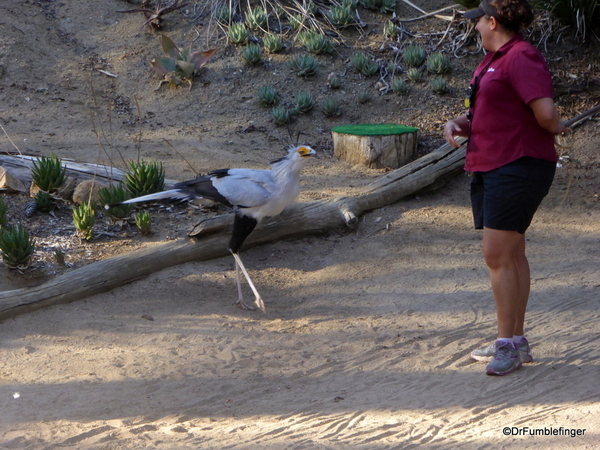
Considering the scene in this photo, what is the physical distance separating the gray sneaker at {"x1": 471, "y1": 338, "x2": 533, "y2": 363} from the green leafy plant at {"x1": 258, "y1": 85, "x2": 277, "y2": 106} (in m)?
6.02

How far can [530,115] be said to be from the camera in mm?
3197

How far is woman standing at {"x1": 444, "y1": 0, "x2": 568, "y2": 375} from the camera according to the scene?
3098 millimetres

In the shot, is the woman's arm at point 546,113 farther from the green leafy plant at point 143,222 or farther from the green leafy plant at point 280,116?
the green leafy plant at point 280,116

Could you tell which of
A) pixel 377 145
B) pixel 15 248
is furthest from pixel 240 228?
pixel 377 145

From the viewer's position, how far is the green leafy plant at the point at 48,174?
5.90 metres

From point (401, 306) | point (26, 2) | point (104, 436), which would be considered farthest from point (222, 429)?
point (26, 2)

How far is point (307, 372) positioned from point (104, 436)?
51.7 inches

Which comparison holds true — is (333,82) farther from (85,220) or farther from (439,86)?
(85,220)

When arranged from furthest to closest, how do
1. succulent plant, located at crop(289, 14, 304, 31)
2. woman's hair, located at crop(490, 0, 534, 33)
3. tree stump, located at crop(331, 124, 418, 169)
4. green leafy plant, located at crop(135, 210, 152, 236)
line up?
succulent plant, located at crop(289, 14, 304, 31) → tree stump, located at crop(331, 124, 418, 169) → green leafy plant, located at crop(135, 210, 152, 236) → woman's hair, located at crop(490, 0, 534, 33)

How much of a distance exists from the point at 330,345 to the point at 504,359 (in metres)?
1.19

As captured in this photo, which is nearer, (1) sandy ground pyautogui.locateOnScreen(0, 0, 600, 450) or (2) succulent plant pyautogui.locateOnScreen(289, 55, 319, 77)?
(1) sandy ground pyautogui.locateOnScreen(0, 0, 600, 450)

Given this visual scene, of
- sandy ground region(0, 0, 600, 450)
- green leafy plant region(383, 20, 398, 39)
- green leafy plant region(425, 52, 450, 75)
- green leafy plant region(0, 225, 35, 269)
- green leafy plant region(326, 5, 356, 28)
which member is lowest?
sandy ground region(0, 0, 600, 450)

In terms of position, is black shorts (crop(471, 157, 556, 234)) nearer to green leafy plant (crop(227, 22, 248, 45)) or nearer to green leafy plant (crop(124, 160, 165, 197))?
green leafy plant (crop(124, 160, 165, 197))

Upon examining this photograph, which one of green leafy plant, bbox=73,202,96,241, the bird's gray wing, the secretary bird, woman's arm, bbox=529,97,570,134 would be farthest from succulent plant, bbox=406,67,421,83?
woman's arm, bbox=529,97,570,134
